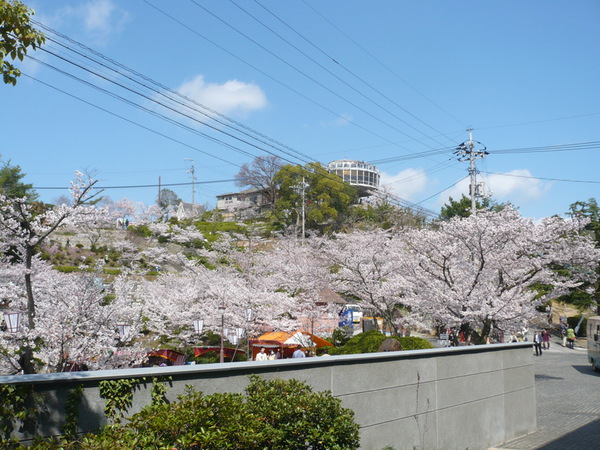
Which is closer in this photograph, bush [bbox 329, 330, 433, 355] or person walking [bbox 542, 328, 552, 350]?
bush [bbox 329, 330, 433, 355]

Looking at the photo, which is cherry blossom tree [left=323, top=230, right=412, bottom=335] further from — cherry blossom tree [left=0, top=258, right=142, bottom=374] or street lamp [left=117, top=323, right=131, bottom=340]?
cherry blossom tree [left=0, top=258, right=142, bottom=374]

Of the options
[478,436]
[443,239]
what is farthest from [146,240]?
[478,436]

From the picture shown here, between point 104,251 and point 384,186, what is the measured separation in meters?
40.4

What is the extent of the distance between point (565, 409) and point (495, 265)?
6.10 meters

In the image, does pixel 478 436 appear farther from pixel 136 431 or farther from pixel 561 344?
pixel 561 344

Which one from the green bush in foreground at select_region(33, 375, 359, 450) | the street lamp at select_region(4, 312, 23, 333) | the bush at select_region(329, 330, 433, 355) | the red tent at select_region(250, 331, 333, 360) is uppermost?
the street lamp at select_region(4, 312, 23, 333)

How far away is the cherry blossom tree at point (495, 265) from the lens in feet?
65.7

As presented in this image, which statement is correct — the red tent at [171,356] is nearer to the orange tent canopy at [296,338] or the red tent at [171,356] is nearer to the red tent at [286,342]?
the red tent at [286,342]

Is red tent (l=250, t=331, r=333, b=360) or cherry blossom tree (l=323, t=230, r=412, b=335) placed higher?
cherry blossom tree (l=323, t=230, r=412, b=335)

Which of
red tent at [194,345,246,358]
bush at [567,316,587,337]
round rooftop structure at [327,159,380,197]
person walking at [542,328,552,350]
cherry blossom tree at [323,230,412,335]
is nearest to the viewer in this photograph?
cherry blossom tree at [323,230,412,335]

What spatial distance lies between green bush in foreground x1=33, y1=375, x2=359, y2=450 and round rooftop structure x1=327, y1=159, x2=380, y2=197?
267 ft

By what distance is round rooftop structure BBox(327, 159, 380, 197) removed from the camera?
87938mm

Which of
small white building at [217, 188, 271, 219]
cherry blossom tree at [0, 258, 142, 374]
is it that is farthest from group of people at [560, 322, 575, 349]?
small white building at [217, 188, 271, 219]

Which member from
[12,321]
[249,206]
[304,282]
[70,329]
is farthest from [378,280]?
[249,206]
